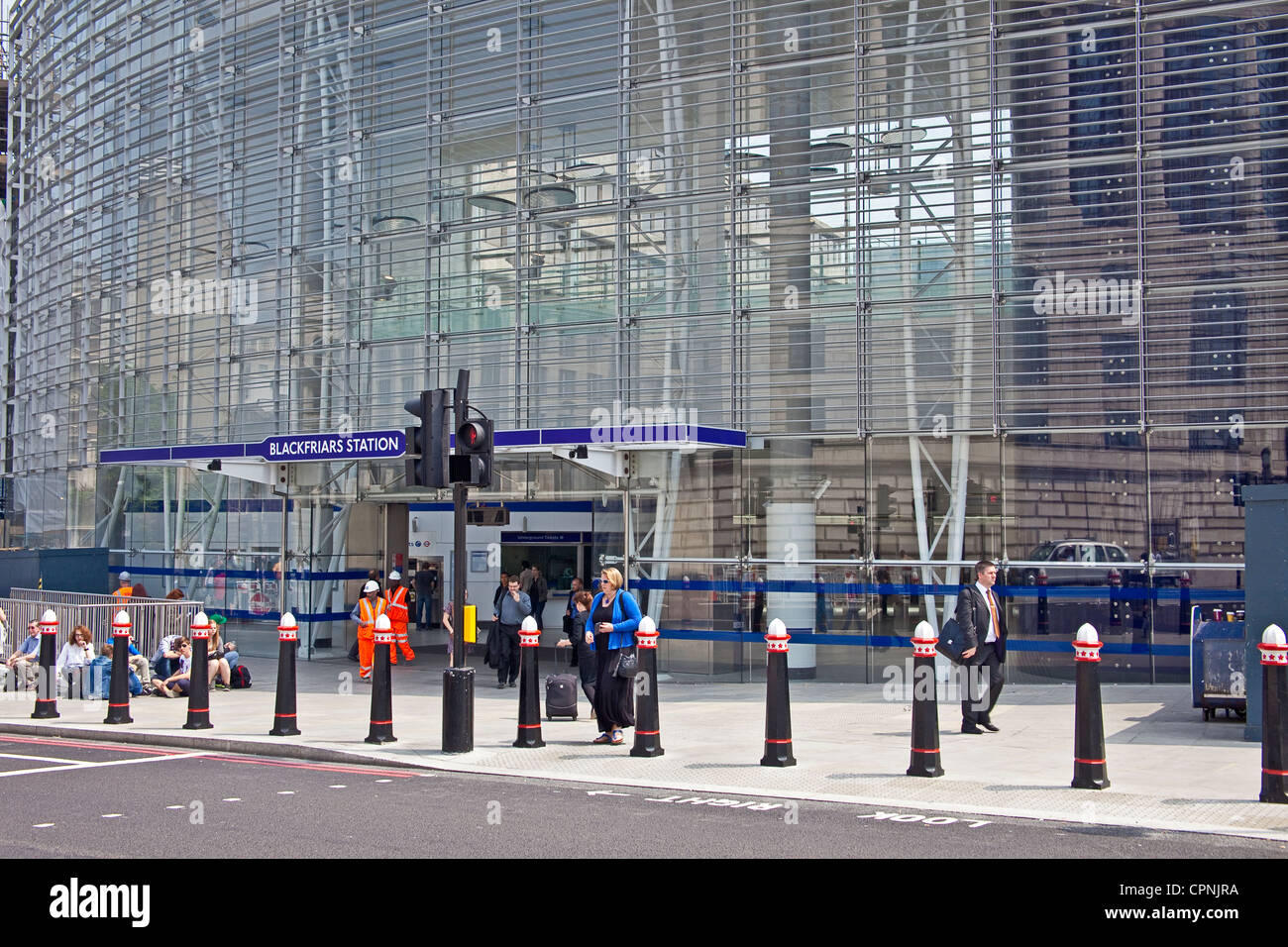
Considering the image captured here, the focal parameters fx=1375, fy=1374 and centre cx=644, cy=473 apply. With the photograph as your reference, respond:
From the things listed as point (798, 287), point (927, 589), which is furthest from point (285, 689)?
point (798, 287)

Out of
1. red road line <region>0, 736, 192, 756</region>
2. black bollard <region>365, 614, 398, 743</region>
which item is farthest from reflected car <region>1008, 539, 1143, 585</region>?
red road line <region>0, 736, 192, 756</region>

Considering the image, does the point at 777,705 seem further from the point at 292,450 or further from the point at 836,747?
the point at 292,450

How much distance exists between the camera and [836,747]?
12.8 metres

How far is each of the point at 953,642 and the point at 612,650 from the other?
3.34 m

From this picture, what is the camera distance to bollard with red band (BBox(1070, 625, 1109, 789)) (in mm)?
10148

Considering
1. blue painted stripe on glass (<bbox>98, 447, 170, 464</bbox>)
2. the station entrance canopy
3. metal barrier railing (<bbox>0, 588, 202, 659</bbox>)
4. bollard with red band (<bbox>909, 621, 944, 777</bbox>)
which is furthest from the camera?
blue painted stripe on glass (<bbox>98, 447, 170, 464</bbox>)

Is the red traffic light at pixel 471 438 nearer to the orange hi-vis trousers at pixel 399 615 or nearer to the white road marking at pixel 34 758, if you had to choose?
the white road marking at pixel 34 758

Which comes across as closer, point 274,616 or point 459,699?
point 459,699

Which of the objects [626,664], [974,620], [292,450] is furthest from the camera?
[292,450]

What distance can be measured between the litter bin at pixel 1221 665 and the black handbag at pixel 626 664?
5451 millimetres

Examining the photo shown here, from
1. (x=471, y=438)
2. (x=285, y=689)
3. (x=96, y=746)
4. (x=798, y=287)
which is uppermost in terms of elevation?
(x=798, y=287)

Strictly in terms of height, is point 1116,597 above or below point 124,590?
above

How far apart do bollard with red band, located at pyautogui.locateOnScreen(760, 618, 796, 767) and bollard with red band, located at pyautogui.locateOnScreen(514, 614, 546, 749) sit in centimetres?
234

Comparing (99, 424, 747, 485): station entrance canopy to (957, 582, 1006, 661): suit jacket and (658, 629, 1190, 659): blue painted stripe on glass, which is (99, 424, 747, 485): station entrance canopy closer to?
(658, 629, 1190, 659): blue painted stripe on glass
